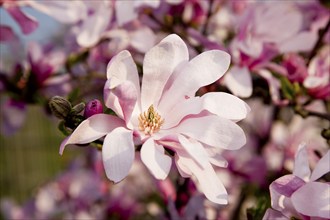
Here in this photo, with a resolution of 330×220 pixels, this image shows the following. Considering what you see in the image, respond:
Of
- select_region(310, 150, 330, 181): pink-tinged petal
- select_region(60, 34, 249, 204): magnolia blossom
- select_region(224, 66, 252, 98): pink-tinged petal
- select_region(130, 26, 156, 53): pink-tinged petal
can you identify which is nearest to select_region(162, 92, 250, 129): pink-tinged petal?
select_region(60, 34, 249, 204): magnolia blossom

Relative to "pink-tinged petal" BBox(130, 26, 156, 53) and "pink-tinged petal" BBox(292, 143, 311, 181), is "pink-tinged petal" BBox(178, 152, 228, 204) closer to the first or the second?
"pink-tinged petal" BBox(292, 143, 311, 181)

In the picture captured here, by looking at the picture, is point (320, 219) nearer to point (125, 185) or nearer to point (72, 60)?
point (72, 60)

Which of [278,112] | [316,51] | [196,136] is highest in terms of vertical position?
[196,136]

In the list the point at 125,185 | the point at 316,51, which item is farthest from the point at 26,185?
the point at 316,51

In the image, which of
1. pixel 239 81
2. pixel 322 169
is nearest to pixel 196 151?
pixel 322 169

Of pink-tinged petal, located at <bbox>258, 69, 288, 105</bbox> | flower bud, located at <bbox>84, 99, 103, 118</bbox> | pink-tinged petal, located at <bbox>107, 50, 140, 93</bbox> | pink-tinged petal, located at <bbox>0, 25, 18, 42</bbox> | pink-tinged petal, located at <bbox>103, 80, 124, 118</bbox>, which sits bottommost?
pink-tinged petal, located at <bbox>0, 25, 18, 42</bbox>
